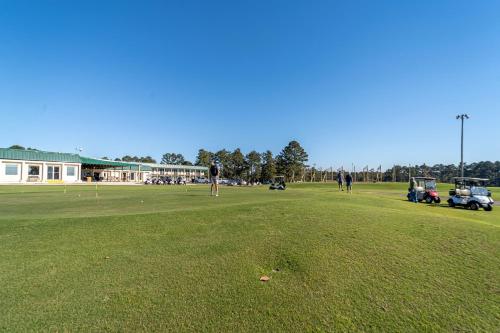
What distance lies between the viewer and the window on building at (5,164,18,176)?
5725cm

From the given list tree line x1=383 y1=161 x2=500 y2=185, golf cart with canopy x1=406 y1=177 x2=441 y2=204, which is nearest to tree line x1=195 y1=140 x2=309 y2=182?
tree line x1=383 y1=161 x2=500 y2=185

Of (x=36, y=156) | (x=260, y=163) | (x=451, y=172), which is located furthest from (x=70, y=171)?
(x=451, y=172)

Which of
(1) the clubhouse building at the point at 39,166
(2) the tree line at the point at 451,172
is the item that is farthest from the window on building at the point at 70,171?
(2) the tree line at the point at 451,172

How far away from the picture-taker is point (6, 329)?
350 centimetres

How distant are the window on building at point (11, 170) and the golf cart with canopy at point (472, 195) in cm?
7458

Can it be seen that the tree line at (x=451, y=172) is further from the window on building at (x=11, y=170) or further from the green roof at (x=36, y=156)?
the window on building at (x=11, y=170)

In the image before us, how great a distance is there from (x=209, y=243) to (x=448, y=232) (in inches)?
244

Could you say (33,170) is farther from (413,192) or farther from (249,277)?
(249,277)

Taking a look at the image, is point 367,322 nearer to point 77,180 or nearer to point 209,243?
point 209,243

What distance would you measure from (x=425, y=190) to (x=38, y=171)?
73270 millimetres

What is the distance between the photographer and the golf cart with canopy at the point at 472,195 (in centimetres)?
1923

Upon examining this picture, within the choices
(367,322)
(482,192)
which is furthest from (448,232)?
(482,192)

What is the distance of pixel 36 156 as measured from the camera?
6119cm

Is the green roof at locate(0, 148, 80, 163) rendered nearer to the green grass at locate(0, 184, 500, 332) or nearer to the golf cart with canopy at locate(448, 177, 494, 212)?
the green grass at locate(0, 184, 500, 332)
